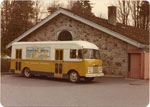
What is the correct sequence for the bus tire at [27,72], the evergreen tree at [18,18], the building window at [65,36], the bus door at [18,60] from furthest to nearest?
the evergreen tree at [18,18] → the building window at [65,36] → the bus door at [18,60] → the bus tire at [27,72]

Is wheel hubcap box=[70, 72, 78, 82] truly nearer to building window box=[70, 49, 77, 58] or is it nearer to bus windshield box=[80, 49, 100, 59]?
building window box=[70, 49, 77, 58]

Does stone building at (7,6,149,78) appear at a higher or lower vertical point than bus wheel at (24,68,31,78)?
higher

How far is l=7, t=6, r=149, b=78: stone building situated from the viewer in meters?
19.2

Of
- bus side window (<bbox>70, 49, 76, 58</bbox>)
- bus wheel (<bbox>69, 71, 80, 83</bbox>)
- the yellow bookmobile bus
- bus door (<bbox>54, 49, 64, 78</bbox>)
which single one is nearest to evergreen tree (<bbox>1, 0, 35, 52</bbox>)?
the yellow bookmobile bus

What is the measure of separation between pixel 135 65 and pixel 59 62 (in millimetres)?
6041

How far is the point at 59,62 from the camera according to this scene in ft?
56.2

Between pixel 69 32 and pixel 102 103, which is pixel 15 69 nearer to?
pixel 69 32

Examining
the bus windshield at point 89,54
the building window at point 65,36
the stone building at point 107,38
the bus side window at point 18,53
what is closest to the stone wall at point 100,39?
the stone building at point 107,38

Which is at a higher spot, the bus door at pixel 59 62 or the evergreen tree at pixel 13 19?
the evergreen tree at pixel 13 19

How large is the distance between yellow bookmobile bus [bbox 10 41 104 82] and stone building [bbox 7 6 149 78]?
332cm

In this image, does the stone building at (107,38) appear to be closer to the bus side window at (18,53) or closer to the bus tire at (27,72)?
the bus side window at (18,53)

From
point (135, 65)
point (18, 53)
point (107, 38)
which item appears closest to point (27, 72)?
point (18, 53)

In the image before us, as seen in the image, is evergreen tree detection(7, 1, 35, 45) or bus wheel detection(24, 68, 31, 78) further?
evergreen tree detection(7, 1, 35, 45)

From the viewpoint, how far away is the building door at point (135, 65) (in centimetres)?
1926
